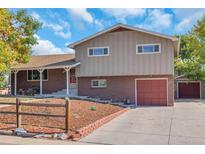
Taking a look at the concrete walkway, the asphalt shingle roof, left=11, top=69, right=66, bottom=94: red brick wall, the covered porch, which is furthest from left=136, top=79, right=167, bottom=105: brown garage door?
the concrete walkway

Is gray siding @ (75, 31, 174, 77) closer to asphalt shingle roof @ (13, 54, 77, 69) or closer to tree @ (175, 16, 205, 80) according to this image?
asphalt shingle roof @ (13, 54, 77, 69)

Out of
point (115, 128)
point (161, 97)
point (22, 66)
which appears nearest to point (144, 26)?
point (161, 97)

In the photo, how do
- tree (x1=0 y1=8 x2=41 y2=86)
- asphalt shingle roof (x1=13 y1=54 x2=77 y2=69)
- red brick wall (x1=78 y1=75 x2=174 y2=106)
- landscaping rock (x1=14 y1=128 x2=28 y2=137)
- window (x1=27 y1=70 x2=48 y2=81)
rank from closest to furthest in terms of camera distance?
1. landscaping rock (x1=14 y1=128 x2=28 y2=137)
2. tree (x1=0 y1=8 x2=41 y2=86)
3. red brick wall (x1=78 y1=75 x2=174 y2=106)
4. asphalt shingle roof (x1=13 y1=54 x2=77 y2=69)
5. window (x1=27 y1=70 x2=48 y2=81)

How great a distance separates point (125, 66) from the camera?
2258 cm

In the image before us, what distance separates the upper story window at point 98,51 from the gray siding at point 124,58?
10.5 inches

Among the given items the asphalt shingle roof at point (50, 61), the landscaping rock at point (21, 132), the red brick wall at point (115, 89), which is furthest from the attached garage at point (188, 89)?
the landscaping rock at point (21, 132)

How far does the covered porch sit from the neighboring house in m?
14.7

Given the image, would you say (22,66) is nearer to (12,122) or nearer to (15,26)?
(15,26)

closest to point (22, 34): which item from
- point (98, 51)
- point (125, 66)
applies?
point (98, 51)

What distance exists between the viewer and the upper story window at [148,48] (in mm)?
21803

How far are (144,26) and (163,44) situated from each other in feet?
9.76

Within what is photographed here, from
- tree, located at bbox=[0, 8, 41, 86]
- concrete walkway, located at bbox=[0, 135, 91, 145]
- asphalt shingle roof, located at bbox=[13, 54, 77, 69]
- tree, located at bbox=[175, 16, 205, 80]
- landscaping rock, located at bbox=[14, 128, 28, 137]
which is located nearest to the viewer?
concrete walkway, located at bbox=[0, 135, 91, 145]

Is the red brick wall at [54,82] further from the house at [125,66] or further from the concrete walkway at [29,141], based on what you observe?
the concrete walkway at [29,141]

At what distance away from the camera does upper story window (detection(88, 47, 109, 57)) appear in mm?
23023
